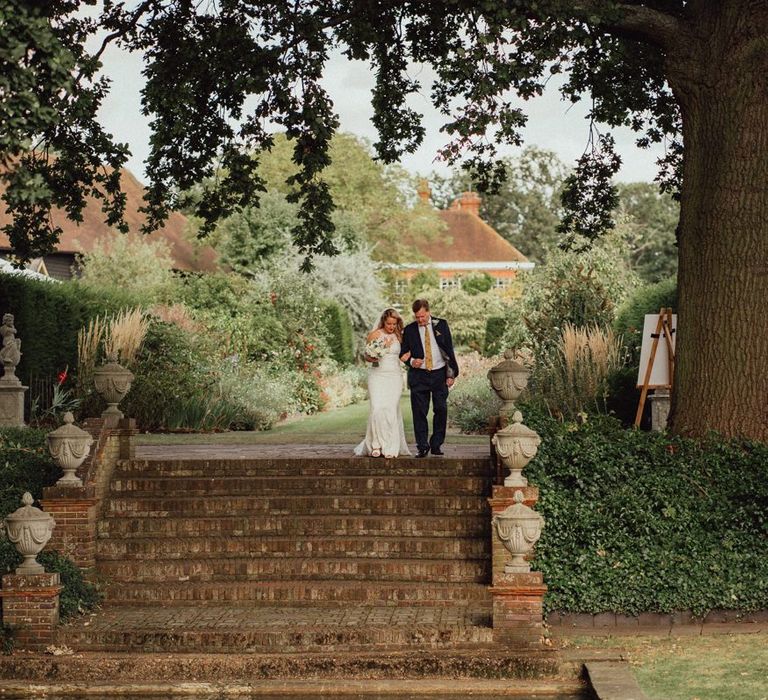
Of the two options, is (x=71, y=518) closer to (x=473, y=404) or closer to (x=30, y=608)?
(x=30, y=608)

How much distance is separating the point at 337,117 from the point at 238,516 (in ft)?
17.2

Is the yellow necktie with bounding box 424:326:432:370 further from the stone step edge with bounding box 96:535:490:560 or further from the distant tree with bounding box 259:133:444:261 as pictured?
the distant tree with bounding box 259:133:444:261

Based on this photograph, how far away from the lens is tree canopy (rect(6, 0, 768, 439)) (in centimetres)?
1258

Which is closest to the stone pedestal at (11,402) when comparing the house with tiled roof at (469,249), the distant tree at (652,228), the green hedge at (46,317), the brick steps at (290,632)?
the green hedge at (46,317)

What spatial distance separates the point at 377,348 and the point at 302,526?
9.96 feet

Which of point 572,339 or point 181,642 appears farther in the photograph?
point 572,339

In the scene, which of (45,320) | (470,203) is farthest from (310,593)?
(470,203)

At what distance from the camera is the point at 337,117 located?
15.8 meters

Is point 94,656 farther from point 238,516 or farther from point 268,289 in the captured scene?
point 268,289

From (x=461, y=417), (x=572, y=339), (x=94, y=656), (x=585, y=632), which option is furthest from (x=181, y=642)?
(x=461, y=417)

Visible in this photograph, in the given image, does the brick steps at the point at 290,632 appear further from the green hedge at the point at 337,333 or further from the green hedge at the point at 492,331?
the green hedge at the point at 492,331

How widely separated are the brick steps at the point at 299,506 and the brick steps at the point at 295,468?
1.70 ft

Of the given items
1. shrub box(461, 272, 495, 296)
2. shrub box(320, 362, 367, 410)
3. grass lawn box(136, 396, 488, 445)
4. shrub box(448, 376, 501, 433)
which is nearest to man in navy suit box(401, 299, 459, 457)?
grass lawn box(136, 396, 488, 445)

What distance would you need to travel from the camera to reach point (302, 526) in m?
12.7
